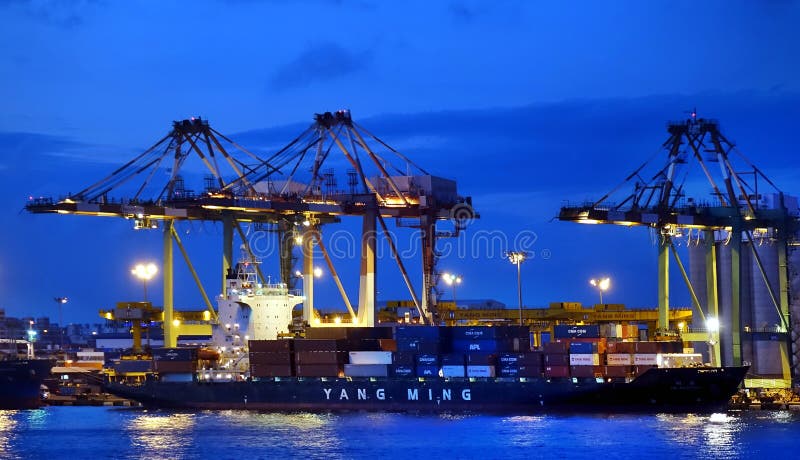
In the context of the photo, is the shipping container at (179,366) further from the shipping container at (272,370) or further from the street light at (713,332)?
the street light at (713,332)

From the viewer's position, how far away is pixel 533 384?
59719mm

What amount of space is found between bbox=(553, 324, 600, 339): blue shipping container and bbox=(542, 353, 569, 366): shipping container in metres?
1.56

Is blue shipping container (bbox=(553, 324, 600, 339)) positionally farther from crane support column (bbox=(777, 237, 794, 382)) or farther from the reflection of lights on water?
crane support column (bbox=(777, 237, 794, 382))

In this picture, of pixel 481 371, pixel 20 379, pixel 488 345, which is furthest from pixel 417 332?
pixel 20 379

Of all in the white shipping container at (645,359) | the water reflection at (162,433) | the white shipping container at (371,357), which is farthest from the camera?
the white shipping container at (371,357)

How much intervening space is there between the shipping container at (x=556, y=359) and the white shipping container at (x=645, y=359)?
302cm

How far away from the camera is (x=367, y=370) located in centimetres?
6209

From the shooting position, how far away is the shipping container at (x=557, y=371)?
59237 millimetres

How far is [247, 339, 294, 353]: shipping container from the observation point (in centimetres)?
6381

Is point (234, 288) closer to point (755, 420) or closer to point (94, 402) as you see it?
point (94, 402)

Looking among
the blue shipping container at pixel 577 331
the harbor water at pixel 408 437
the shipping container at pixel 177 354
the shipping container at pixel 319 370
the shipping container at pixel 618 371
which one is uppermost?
the blue shipping container at pixel 577 331

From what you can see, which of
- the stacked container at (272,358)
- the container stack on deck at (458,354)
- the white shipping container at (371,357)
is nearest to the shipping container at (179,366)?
the container stack on deck at (458,354)

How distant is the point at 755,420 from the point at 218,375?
26.4 metres

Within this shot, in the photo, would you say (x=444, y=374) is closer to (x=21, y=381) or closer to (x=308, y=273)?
(x=308, y=273)
